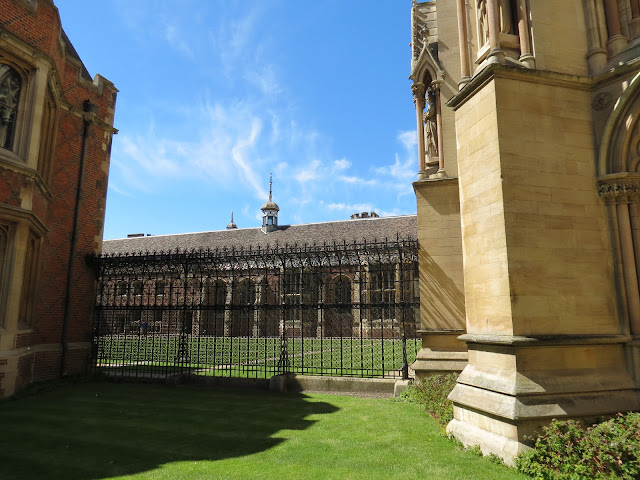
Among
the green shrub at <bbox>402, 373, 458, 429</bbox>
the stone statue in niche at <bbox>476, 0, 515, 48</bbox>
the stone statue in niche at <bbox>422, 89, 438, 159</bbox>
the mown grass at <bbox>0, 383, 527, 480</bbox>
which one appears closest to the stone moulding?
the mown grass at <bbox>0, 383, 527, 480</bbox>

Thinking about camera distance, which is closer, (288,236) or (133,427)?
(133,427)

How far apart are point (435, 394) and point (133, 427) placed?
536cm

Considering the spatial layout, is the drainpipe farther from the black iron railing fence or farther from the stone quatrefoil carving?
the stone quatrefoil carving

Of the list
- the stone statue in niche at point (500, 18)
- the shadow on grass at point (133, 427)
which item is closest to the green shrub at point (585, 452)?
the shadow on grass at point (133, 427)

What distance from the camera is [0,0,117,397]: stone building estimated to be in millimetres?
9375

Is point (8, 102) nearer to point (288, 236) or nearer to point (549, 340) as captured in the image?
point (549, 340)

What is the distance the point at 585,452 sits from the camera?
14.4 ft

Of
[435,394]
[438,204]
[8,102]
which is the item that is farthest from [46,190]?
[435,394]

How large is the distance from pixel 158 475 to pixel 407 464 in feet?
9.54

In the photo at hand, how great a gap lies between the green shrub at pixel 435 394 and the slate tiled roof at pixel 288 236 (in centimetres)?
2507

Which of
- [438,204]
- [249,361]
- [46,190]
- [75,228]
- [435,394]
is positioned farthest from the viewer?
[249,361]

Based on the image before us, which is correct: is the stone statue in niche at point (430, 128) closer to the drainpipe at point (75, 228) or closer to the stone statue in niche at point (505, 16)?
the stone statue in niche at point (505, 16)

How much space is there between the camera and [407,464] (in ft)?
16.6

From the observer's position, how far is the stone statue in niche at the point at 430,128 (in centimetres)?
1102
